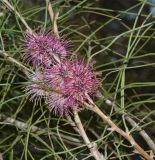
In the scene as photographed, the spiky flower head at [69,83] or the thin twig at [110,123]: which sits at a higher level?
the spiky flower head at [69,83]

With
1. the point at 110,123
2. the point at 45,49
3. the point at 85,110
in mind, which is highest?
the point at 45,49

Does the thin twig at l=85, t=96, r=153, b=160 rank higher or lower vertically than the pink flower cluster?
lower

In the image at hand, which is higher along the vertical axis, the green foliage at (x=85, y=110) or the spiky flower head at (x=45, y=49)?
the spiky flower head at (x=45, y=49)

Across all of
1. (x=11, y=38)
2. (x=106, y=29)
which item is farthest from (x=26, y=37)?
(x=106, y=29)

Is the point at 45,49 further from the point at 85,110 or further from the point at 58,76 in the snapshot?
the point at 85,110

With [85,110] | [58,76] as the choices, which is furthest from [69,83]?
[85,110]

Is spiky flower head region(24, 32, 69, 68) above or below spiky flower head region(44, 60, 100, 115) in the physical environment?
above

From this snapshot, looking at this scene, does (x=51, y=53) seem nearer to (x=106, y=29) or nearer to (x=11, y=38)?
(x=11, y=38)
